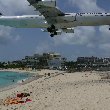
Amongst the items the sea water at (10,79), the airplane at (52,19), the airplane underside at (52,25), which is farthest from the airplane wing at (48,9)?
the sea water at (10,79)

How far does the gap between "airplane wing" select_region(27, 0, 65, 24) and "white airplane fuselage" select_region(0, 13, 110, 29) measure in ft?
2.21

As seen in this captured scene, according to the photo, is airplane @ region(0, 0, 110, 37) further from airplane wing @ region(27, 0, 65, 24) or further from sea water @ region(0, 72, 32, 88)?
sea water @ region(0, 72, 32, 88)

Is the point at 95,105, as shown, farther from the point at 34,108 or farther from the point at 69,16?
the point at 69,16

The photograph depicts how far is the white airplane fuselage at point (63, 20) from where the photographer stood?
4381 centimetres

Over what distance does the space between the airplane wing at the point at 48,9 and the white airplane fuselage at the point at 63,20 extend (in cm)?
67

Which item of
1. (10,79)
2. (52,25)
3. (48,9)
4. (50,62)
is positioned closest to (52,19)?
(52,25)

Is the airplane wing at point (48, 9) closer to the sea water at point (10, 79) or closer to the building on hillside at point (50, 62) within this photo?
the sea water at point (10, 79)

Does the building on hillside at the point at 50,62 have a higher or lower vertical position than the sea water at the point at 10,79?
higher

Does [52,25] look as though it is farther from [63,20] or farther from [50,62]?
[50,62]

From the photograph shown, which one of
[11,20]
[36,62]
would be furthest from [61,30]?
[36,62]

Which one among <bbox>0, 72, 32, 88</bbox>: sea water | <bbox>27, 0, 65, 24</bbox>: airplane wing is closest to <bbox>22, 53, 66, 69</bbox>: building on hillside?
<bbox>0, 72, 32, 88</bbox>: sea water

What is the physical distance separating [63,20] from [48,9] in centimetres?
315

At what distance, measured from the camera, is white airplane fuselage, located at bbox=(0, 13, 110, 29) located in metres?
43.8

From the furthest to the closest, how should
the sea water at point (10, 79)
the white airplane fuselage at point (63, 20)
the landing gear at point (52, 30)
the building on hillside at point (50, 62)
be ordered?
the building on hillside at point (50, 62), the sea water at point (10, 79), the landing gear at point (52, 30), the white airplane fuselage at point (63, 20)
